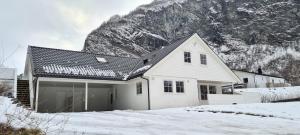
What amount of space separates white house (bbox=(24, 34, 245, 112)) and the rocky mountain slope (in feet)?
141

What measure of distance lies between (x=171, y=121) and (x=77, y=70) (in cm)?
1026

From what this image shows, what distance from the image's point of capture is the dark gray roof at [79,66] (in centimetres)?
1770

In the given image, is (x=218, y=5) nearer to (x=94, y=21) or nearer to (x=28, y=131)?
(x=94, y=21)

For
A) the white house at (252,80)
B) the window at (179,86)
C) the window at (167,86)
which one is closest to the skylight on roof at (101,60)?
the window at (167,86)

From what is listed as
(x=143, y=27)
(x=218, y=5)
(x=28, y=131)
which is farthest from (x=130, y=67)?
(x=218, y=5)

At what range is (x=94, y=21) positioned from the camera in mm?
84125

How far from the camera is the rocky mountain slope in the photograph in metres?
69.4

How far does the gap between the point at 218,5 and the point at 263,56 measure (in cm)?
2878

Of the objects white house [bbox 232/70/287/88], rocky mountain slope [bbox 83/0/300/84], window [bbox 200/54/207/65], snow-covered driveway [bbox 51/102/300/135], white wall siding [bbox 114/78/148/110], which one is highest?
rocky mountain slope [bbox 83/0/300/84]

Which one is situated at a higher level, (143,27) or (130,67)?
(143,27)

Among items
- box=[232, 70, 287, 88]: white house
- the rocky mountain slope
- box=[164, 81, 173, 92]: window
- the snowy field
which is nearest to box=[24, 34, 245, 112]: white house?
box=[164, 81, 173, 92]: window

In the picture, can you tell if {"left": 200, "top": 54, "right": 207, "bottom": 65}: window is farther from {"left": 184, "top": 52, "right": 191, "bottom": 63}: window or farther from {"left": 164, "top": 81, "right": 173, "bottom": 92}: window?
{"left": 164, "top": 81, "right": 173, "bottom": 92}: window

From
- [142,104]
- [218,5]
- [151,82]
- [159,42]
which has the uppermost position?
[218,5]

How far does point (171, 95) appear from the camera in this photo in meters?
19.5
